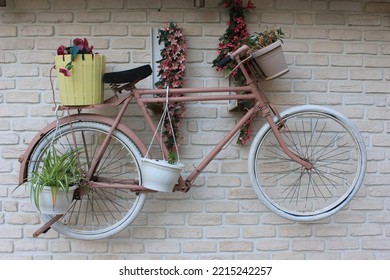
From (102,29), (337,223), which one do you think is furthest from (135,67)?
(337,223)

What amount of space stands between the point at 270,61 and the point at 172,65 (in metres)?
0.54

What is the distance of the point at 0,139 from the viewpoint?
2475 millimetres

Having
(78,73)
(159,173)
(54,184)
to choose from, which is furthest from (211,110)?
(54,184)

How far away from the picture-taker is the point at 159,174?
7.04 ft

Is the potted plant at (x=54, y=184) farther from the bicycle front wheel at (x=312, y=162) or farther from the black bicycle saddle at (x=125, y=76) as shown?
the bicycle front wheel at (x=312, y=162)

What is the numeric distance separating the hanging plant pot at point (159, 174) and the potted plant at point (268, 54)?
70 centimetres

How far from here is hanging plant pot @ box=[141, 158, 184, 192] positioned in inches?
84.4

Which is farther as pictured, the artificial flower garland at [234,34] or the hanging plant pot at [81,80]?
the artificial flower garland at [234,34]

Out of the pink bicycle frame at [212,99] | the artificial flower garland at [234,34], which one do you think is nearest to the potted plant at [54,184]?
the pink bicycle frame at [212,99]

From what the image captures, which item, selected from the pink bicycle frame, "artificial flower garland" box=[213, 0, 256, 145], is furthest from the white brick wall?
the pink bicycle frame

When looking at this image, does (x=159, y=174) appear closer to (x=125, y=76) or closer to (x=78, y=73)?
(x=125, y=76)

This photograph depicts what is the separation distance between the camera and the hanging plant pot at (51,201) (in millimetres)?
2141

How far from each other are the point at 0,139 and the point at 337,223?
2077 mm

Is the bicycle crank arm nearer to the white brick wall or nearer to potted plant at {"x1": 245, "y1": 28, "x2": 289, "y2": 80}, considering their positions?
the white brick wall
